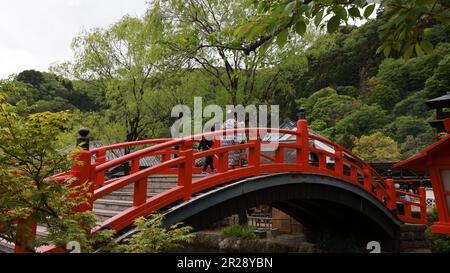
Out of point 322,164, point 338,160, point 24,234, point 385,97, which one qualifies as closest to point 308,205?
point 338,160

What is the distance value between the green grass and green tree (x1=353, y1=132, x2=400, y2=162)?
562 inches

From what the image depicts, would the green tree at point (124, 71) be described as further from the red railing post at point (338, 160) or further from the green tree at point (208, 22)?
the red railing post at point (338, 160)

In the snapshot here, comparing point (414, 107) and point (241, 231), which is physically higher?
point (414, 107)

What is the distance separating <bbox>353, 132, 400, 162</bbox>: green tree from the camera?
1070 inches

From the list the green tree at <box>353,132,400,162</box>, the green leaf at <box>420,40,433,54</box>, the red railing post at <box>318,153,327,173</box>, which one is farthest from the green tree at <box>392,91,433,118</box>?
the green leaf at <box>420,40,433,54</box>

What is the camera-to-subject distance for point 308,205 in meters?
11.7

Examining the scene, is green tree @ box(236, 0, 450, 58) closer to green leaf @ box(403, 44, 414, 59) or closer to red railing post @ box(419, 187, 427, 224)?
green leaf @ box(403, 44, 414, 59)

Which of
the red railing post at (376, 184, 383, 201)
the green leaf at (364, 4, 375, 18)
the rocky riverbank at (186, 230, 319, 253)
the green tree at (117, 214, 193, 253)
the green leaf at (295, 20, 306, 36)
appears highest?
the green leaf at (364, 4, 375, 18)

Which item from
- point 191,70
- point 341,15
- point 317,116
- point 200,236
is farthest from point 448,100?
point 317,116

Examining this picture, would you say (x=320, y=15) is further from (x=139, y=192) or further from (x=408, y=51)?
(x=139, y=192)

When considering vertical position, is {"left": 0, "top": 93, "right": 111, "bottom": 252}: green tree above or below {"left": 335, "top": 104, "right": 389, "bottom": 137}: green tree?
below

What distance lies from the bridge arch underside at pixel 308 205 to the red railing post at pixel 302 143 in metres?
0.27

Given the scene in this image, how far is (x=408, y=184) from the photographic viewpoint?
1902cm

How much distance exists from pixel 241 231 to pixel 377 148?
647 inches
